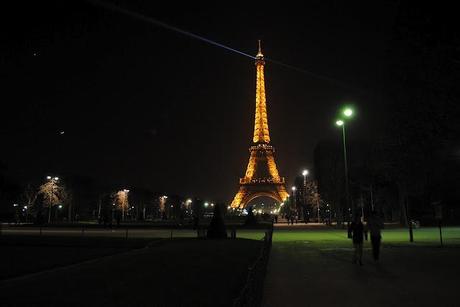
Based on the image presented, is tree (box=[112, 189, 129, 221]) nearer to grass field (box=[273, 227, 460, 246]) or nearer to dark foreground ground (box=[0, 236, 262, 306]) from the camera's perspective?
grass field (box=[273, 227, 460, 246])

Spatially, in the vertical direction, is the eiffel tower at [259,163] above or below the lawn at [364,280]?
above

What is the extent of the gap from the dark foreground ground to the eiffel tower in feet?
304

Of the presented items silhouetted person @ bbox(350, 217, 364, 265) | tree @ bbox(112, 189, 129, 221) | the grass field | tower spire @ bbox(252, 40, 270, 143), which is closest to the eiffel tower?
tower spire @ bbox(252, 40, 270, 143)

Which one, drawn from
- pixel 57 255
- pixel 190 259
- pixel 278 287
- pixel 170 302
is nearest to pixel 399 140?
pixel 190 259

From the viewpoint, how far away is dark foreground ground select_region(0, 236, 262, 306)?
9.62 m

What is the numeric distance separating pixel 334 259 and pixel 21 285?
12284 mm

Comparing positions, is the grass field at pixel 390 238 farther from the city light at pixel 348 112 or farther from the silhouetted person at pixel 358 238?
the silhouetted person at pixel 358 238

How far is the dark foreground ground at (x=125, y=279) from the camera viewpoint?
379 inches

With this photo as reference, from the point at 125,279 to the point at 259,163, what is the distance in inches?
4090

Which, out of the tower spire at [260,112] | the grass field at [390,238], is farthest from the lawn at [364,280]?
the tower spire at [260,112]

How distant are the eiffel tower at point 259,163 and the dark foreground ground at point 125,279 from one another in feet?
304

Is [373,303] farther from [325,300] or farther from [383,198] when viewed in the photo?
[383,198]

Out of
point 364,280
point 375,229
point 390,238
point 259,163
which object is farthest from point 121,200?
point 364,280

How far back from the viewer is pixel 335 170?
2377 inches
